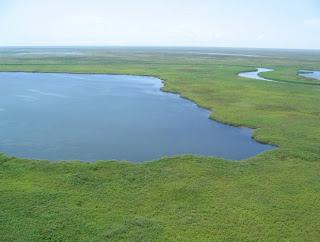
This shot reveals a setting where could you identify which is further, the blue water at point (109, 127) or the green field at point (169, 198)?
A: the blue water at point (109, 127)

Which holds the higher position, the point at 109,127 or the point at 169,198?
the point at 109,127

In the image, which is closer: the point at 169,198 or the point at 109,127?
the point at 169,198

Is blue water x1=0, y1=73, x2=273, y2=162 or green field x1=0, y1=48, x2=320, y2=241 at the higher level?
blue water x1=0, y1=73, x2=273, y2=162

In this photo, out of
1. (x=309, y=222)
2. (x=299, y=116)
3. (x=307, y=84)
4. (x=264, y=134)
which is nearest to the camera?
(x=309, y=222)

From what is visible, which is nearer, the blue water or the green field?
the green field

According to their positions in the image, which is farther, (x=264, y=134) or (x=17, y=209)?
(x=264, y=134)

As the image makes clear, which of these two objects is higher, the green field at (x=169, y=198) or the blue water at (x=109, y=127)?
the blue water at (x=109, y=127)

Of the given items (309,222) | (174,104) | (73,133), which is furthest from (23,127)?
(309,222)

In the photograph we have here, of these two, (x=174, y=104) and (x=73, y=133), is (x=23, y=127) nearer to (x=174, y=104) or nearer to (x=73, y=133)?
(x=73, y=133)
